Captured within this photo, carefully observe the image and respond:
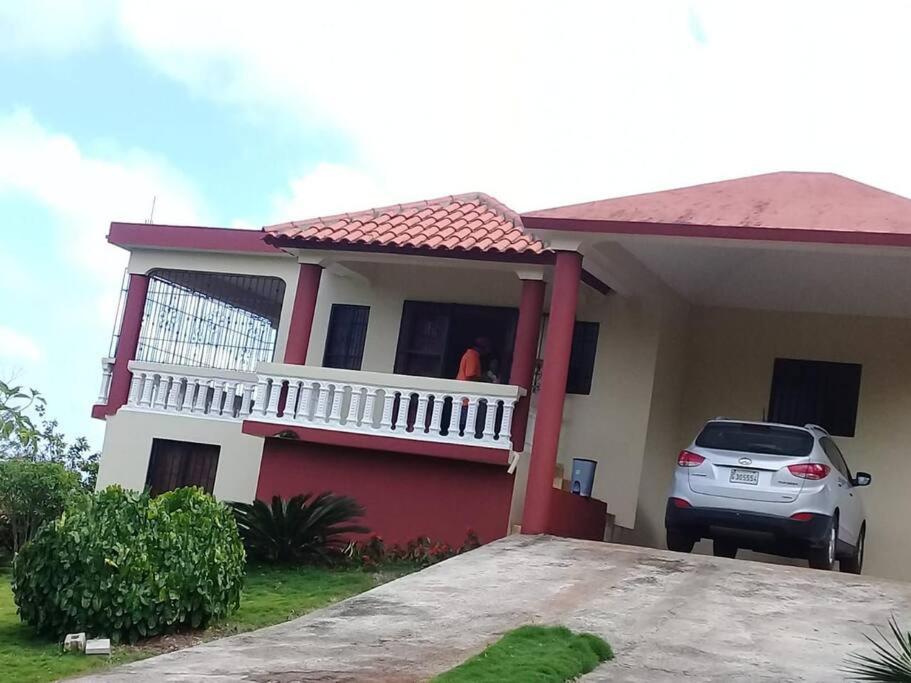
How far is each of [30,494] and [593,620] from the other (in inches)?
327

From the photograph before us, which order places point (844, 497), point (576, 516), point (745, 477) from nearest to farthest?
1. point (745, 477)
2. point (844, 497)
3. point (576, 516)

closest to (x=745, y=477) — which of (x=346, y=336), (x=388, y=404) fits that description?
(x=388, y=404)

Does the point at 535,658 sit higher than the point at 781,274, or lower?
lower

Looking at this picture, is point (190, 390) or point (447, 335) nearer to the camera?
point (190, 390)

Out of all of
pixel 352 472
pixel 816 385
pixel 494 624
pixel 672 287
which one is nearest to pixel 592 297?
pixel 672 287

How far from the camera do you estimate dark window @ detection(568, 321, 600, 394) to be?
16.5m

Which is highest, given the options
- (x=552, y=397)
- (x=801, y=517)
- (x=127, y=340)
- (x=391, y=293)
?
(x=391, y=293)

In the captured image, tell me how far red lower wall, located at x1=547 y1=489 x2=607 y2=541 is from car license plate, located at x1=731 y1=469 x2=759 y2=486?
2.09 m

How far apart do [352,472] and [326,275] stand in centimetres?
442

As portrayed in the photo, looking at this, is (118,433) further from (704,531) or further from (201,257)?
(704,531)

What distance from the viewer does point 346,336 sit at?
17781mm

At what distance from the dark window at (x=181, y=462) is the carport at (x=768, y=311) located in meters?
6.14

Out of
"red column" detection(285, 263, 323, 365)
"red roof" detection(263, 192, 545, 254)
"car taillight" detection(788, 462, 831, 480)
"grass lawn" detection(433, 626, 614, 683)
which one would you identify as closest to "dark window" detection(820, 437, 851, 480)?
"car taillight" detection(788, 462, 831, 480)

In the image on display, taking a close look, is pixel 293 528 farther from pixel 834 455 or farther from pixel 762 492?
pixel 834 455
